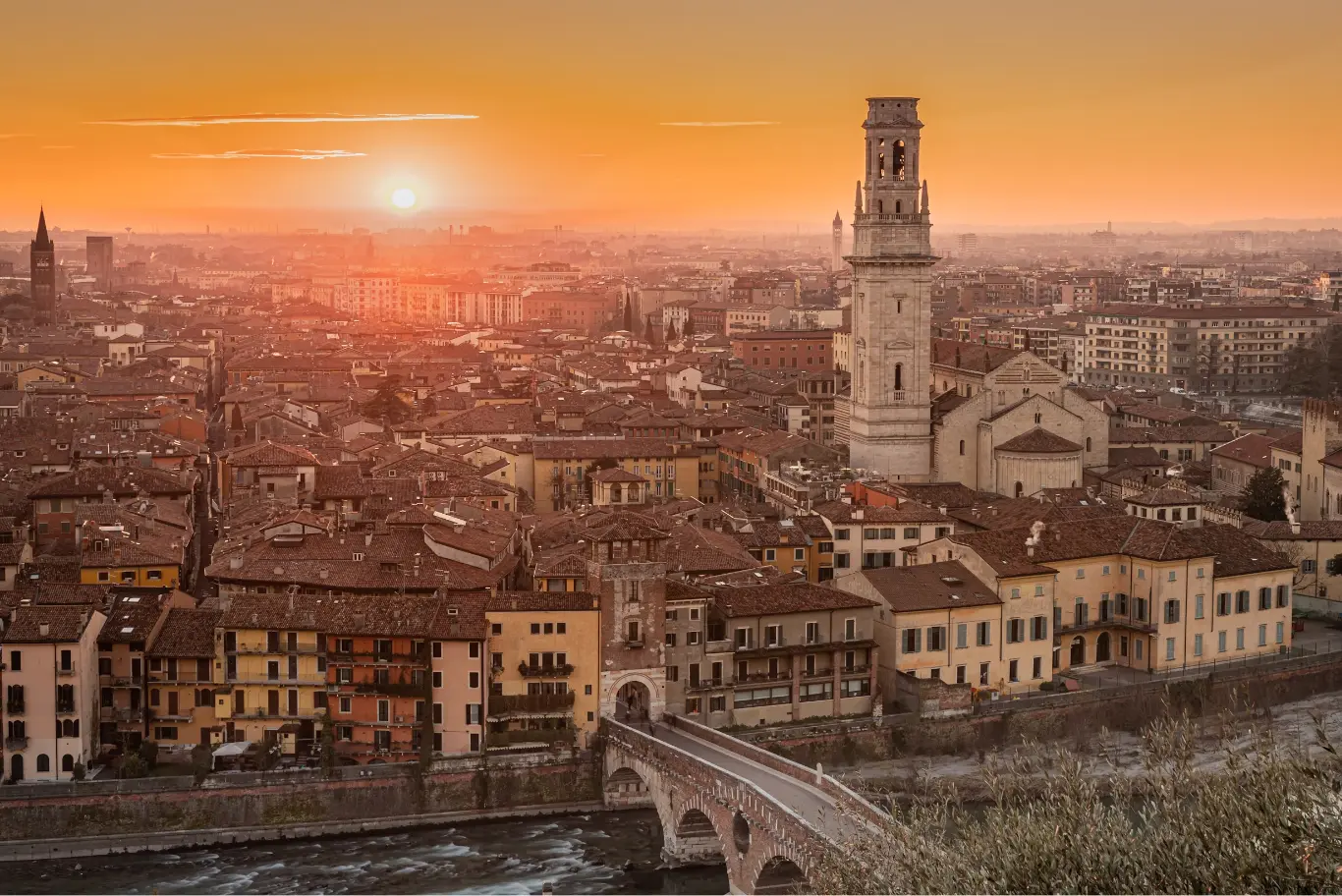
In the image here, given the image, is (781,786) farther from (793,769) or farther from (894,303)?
(894,303)

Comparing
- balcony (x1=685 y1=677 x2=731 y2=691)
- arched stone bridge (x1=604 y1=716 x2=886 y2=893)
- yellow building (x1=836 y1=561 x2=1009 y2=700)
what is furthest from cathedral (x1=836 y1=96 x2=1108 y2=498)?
arched stone bridge (x1=604 y1=716 x2=886 y2=893)

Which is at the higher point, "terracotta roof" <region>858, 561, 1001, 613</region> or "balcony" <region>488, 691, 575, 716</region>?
"terracotta roof" <region>858, 561, 1001, 613</region>

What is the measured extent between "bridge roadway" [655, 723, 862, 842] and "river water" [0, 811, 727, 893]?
39.7 inches

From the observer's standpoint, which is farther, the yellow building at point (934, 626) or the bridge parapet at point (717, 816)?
the yellow building at point (934, 626)

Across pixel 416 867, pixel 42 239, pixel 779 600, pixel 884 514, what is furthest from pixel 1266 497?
pixel 42 239

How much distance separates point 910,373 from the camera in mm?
35781

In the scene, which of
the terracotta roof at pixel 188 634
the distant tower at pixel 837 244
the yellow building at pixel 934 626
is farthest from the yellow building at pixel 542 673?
the distant tower at pixel 837 244

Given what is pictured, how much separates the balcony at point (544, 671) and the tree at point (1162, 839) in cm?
909

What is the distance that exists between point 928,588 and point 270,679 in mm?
7932

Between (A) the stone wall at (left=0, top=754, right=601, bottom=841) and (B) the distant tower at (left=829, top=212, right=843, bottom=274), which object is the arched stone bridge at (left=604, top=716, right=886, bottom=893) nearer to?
(A) the stone wall at (left=0, top=754, right=601, bottom=841)

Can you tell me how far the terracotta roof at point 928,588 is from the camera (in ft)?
79.6

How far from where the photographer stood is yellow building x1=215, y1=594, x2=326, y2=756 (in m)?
22.5

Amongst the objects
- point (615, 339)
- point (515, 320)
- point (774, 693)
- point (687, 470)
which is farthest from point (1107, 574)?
point (515, 320)

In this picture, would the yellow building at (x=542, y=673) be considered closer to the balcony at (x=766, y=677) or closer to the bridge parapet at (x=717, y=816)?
the bridge parapet at (x=717, y=816)
